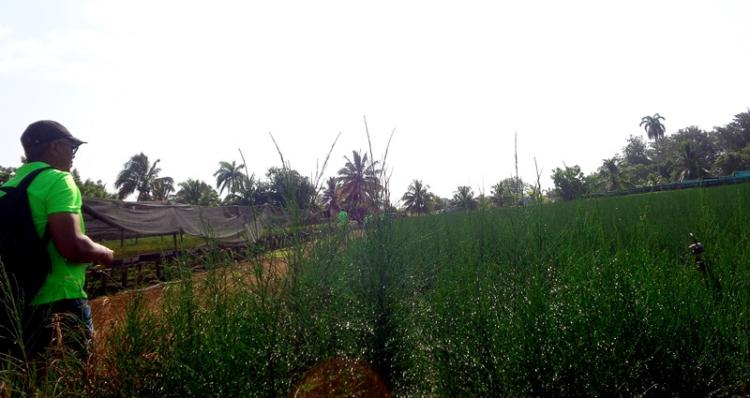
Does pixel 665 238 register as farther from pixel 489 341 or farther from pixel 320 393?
pixel 320 393

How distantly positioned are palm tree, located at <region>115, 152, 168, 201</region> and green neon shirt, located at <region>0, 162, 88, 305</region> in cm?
4893

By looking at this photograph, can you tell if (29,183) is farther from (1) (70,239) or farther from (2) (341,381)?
(2) (341,381)

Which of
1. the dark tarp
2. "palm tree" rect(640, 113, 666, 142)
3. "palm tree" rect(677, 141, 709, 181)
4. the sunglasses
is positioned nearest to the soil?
the sunglasses

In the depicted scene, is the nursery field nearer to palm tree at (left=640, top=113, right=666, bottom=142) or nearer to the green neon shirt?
the green neon shirt

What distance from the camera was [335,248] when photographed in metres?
2.21

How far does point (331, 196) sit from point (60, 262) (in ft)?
3.91

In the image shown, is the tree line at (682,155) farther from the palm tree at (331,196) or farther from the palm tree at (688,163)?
the palm tree at (331,196)

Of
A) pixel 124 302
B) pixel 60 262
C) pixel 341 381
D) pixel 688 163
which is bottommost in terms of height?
pixel 341 381

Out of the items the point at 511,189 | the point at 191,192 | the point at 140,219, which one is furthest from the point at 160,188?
the point at 511,189

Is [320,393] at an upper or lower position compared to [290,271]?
lower

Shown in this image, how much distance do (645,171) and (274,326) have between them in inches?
2545

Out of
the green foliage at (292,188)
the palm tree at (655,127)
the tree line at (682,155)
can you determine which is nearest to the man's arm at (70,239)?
the green foliage at (292,188)

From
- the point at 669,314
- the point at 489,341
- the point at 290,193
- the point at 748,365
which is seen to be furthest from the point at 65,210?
the point at 748,365

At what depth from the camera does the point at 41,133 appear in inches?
70.5
